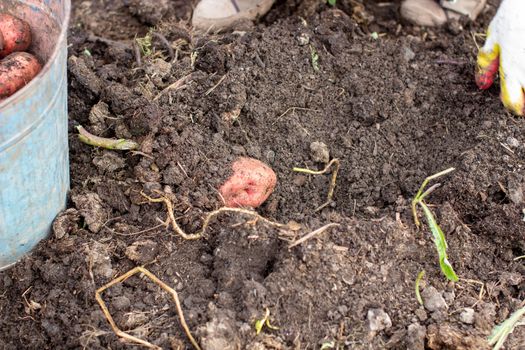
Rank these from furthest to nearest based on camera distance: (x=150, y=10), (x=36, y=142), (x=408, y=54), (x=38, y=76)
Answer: (x=150, y=10) → (x=408, y=54) → (x=36, y=142) → (x=38, y=76)

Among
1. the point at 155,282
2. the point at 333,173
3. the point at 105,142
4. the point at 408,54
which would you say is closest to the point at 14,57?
the point at 105,142

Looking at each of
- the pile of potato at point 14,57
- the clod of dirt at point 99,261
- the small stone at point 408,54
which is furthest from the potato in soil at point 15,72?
the small stone at point 408,54

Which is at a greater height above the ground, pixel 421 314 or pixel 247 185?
pixel 247 185

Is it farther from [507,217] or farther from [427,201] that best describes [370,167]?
[507,217]

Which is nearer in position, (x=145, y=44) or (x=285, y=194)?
(x=285, y=194)

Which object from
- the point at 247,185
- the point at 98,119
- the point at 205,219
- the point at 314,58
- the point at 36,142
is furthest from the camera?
the point at 314,58

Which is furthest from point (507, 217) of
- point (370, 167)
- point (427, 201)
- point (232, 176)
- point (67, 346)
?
point (67, 346)

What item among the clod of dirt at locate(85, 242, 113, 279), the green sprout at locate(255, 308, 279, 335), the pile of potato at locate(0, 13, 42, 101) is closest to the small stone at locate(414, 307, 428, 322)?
the green sprout at locate(255, 308, 279, 335)

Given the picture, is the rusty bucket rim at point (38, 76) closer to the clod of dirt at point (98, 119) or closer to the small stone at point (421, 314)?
the clod of dirt at point (98, 119)

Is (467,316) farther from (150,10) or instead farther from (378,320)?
(150,10)
